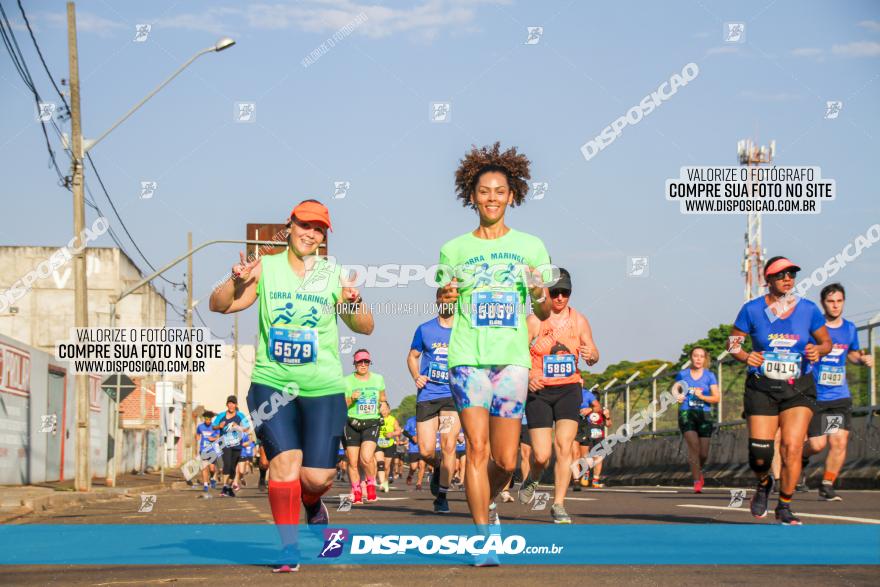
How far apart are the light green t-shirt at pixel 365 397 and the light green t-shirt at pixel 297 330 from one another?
405 inches

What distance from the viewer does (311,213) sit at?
7555mm

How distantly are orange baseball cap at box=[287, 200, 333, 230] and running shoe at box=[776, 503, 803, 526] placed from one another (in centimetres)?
453

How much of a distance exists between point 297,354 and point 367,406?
35.0 ft

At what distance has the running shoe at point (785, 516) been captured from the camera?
32.4 ft

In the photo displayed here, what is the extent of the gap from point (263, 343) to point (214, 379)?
131616 mm

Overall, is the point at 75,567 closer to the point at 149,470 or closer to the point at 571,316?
the point at 571,316

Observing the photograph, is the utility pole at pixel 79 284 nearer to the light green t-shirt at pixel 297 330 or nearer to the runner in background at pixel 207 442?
the runner in background at pixel 207 442

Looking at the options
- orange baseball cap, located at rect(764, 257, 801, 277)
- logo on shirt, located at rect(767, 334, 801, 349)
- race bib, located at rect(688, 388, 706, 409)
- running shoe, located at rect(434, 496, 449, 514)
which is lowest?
running shoe, located at rect(434, 496, 449, 514)

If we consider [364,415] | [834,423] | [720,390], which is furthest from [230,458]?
[834,423]

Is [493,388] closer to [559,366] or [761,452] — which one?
[761,452]

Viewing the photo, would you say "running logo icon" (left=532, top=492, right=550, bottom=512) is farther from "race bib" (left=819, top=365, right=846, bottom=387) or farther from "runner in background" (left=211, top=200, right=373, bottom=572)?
"runner in background" (left=211, top=200, right=373, bottom=572)

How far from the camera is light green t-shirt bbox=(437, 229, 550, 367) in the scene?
736 cm

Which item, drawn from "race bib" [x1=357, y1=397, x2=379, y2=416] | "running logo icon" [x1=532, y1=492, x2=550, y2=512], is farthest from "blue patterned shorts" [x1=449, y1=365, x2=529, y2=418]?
"race bib" [x1=357, y1=397, x2=379, y2=416]

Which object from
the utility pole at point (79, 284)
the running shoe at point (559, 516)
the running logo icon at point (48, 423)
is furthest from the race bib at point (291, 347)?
the running logo icon at point (48, 423)
